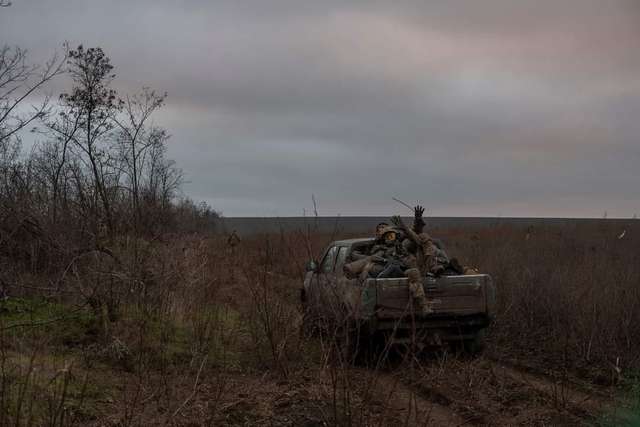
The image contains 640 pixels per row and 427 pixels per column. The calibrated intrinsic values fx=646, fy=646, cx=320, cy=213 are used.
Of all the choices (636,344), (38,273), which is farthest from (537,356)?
(38,273)

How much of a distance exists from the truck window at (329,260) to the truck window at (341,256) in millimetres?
194

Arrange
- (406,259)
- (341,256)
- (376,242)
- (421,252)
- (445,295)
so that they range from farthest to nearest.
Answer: (341,256) → (376,242) → (421,252) → (406,259) → (445,295)

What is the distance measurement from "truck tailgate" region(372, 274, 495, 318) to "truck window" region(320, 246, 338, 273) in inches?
98.0

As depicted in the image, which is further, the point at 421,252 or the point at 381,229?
the point at 381,229

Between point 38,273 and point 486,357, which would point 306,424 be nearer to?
point 486,357

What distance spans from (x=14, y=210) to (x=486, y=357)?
7.19 m

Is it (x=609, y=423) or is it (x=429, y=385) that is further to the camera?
(x=429, y=385)

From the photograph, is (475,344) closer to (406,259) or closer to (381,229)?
(406,259)

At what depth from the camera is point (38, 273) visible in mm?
9664

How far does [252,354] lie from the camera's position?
28.0 feet

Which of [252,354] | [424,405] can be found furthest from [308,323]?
[424,405]

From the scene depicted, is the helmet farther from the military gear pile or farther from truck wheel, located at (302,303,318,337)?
truck wheel, located at (302,303,318,337)

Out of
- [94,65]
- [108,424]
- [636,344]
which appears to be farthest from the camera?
[94,65]

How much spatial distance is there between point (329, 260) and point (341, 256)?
1.88ft
